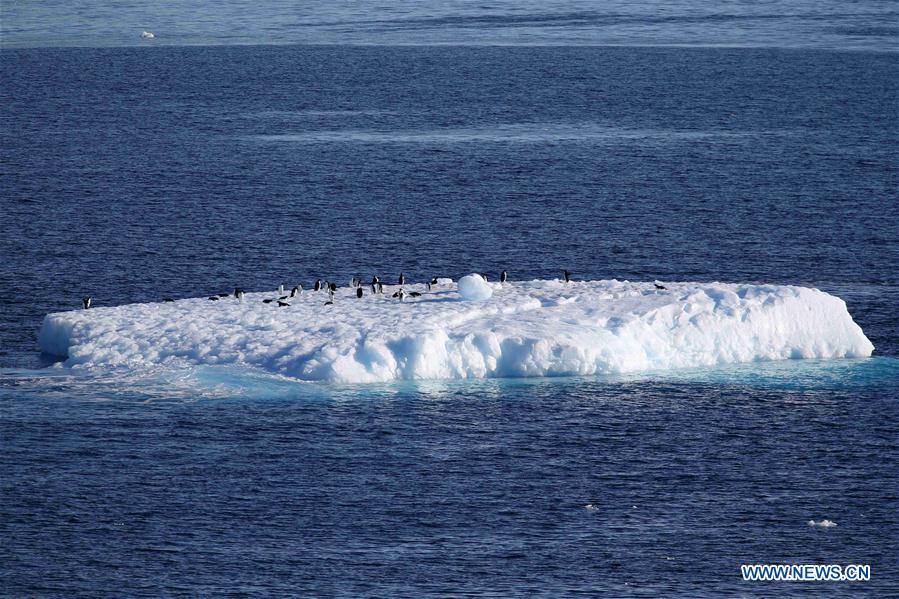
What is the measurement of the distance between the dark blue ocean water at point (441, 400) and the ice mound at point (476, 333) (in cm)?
93

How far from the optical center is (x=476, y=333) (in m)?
56.2

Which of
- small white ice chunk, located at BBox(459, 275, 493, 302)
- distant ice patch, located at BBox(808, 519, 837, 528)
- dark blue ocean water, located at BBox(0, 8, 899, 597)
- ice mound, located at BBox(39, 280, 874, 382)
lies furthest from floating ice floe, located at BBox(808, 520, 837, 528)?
small white ice chunk, located at BBox(459, 275, 493, 302)

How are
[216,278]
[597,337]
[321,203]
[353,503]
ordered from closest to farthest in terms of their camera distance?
1. [353,503]
2. [597,337]
3. [216,278]
4. [321,203]

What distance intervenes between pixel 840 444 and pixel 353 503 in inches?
681

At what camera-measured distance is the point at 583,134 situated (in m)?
143

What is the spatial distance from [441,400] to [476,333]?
2.80 m

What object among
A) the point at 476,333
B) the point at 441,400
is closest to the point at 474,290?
the point at 476,333

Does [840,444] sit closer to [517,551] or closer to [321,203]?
[517,551]

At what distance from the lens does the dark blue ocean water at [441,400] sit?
43.7m

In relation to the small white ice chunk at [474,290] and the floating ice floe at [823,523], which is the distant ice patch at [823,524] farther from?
the small white ice chunk at [474,290]

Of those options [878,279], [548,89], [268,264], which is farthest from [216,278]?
[548,89]

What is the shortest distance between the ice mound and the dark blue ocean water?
0.93m

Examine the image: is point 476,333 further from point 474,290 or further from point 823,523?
point 823,523

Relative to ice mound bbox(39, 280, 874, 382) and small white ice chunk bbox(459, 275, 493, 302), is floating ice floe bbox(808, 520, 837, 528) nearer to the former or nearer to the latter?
ice mound bbox(39, 280, 874, 382)
